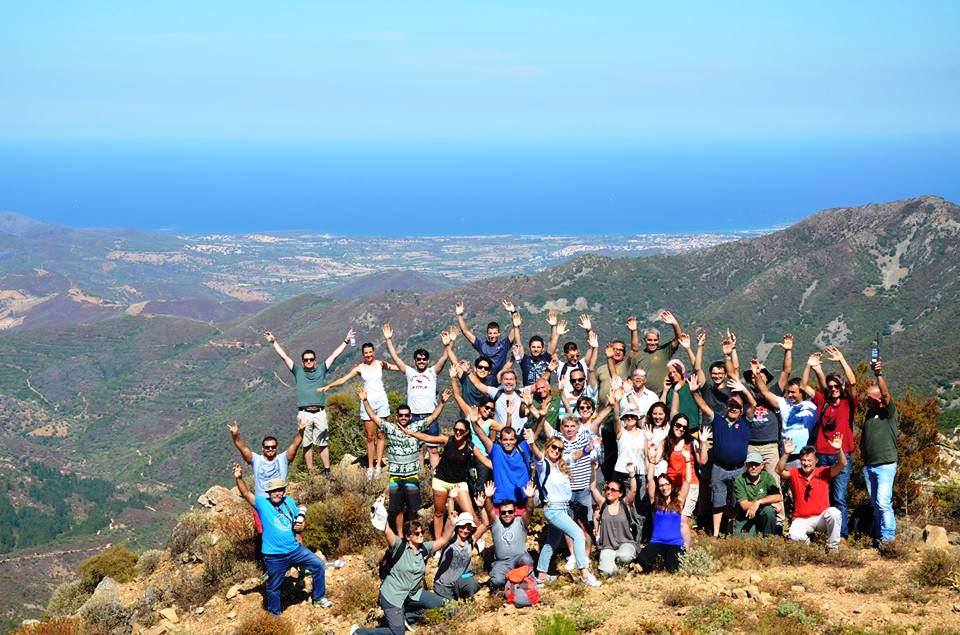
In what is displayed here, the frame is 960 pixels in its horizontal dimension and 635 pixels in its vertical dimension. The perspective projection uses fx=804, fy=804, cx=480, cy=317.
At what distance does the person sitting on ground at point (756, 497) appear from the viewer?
9.62 meters

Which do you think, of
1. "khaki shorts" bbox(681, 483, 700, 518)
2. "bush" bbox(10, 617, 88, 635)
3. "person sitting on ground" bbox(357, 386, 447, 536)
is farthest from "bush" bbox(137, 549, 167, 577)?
"khaki shorts" bbox(681, 483, 700, 518)

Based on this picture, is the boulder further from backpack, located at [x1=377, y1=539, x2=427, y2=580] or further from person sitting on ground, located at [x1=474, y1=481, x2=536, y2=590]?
person sitting on ground, located at [x1=474, y1=481, x2=536, y2=590]

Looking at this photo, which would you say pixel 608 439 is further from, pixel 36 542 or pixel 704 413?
pixel 36 542

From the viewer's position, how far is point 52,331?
474 ft

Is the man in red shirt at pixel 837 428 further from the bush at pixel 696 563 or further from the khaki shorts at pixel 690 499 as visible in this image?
the bush at pixel 696 563

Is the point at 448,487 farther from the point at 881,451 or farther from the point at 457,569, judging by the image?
the point at 881,451

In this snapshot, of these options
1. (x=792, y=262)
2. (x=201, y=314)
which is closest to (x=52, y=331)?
(x=201, y=314)

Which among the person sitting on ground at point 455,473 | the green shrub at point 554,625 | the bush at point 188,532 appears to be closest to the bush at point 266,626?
the person sitting on ground at point 455,473

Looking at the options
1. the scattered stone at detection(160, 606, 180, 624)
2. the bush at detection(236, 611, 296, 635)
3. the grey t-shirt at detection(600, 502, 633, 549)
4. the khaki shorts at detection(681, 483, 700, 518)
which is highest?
the khaki shorts at detection(681, 483, 700, 518)

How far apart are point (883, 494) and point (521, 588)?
4463 mm

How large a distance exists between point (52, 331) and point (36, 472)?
7142 centimetres

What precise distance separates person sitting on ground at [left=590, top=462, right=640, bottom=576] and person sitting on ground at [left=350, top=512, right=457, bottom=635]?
1.79m

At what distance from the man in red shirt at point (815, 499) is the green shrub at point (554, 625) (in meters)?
3.20

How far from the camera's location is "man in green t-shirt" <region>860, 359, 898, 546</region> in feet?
30.9
